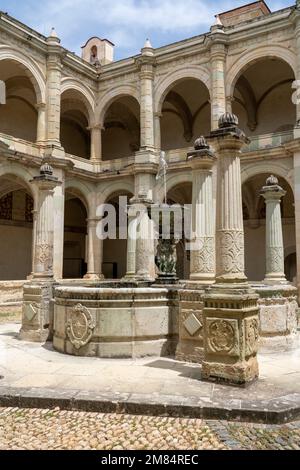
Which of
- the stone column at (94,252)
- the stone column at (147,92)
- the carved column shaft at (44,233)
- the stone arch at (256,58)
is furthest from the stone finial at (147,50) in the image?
the carved column shaft at (44,233)

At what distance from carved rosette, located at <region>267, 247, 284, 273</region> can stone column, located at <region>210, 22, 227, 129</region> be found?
7804 mm

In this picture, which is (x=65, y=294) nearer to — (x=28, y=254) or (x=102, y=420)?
(x=102, y=420)

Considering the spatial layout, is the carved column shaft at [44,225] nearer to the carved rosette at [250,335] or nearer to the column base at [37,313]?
the column base at [37,313]

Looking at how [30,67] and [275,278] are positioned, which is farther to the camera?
[30,67]

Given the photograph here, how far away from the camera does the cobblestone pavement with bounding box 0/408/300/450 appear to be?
320cm

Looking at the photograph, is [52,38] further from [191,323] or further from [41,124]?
[191,323]

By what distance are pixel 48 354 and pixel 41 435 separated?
119 inches

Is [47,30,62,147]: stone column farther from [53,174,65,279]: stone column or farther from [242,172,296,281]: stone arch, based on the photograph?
[242,172,296,281]: stone arch

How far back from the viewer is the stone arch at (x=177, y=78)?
1625 cm

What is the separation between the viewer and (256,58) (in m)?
15.3

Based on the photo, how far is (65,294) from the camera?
20.9 feet

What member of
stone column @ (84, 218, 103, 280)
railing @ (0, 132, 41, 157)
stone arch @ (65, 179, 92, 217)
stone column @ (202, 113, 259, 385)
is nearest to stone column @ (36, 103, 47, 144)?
railing @ (0, 132, 41, 157)

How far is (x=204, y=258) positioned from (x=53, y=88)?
41.3ft

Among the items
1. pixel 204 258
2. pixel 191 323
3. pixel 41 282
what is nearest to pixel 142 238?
pixel 41 282
